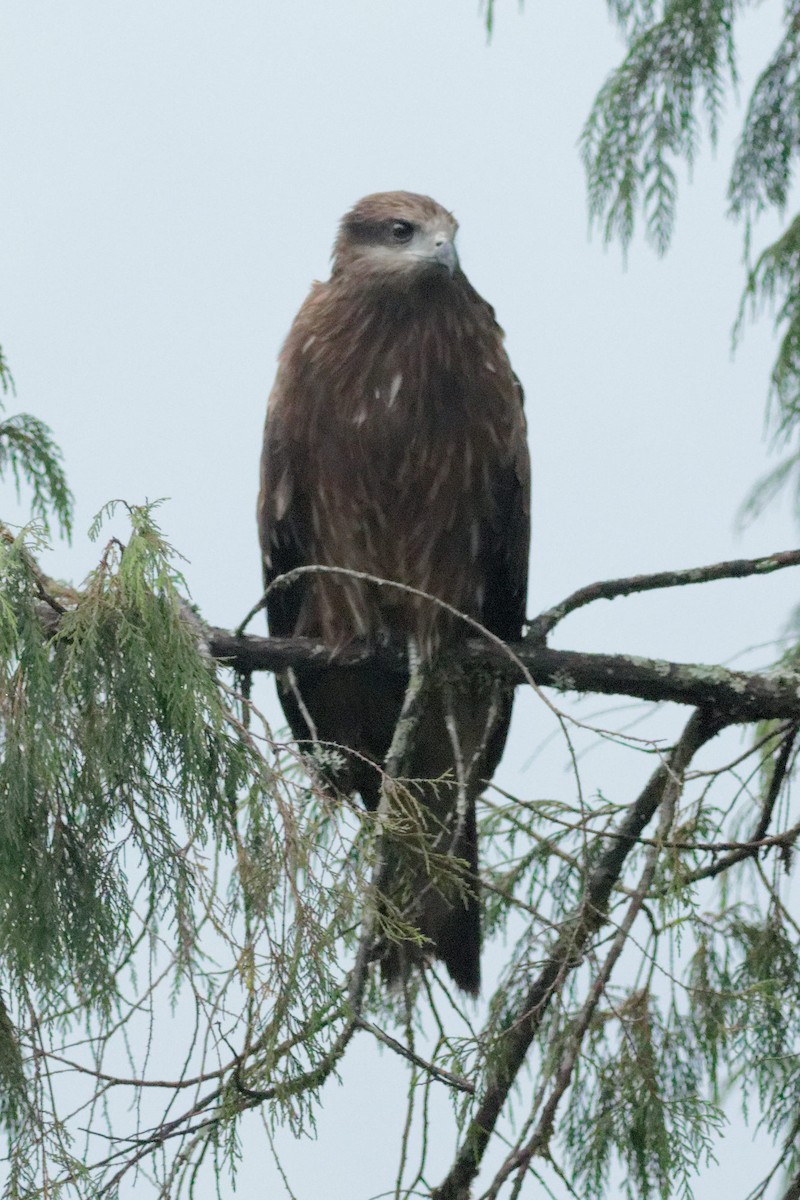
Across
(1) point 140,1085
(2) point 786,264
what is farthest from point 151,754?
(2) point 786,264

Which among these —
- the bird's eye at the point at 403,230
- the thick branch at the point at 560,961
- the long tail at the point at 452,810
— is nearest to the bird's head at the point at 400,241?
the bird's eye at the point at 403,230

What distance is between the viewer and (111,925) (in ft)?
7.18

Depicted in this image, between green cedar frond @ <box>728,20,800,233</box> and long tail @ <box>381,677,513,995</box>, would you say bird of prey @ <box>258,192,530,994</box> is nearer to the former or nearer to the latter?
long tail @ <box>381,677,513,995</box>

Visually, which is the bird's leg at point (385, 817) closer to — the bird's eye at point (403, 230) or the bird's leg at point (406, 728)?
the bird's leg at point (406, 728)

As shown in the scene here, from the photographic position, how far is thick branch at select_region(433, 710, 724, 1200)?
2635 millimetres

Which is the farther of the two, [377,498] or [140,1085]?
[377,498]

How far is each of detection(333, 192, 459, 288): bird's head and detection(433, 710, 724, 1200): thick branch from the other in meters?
1.21

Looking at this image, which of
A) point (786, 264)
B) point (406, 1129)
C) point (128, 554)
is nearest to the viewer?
point (128, 554)

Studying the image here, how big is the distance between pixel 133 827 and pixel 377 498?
1.49 metres

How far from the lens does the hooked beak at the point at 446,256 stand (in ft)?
11.6

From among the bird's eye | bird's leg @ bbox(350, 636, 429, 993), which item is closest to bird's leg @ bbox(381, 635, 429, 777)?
bird's leg @ bbox(350, 636, 429, 993)

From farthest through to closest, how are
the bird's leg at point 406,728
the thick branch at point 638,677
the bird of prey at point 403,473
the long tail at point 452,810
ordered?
the bird of prey at point 403,473, the long tail at point 452,810, the thick branch at point 638,677, the bird's leg at point 406,728

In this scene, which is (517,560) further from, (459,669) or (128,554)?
(128,554)

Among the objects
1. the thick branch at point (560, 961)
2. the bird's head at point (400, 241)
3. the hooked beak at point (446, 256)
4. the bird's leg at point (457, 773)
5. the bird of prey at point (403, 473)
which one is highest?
the bird's head at point (400, 241)
